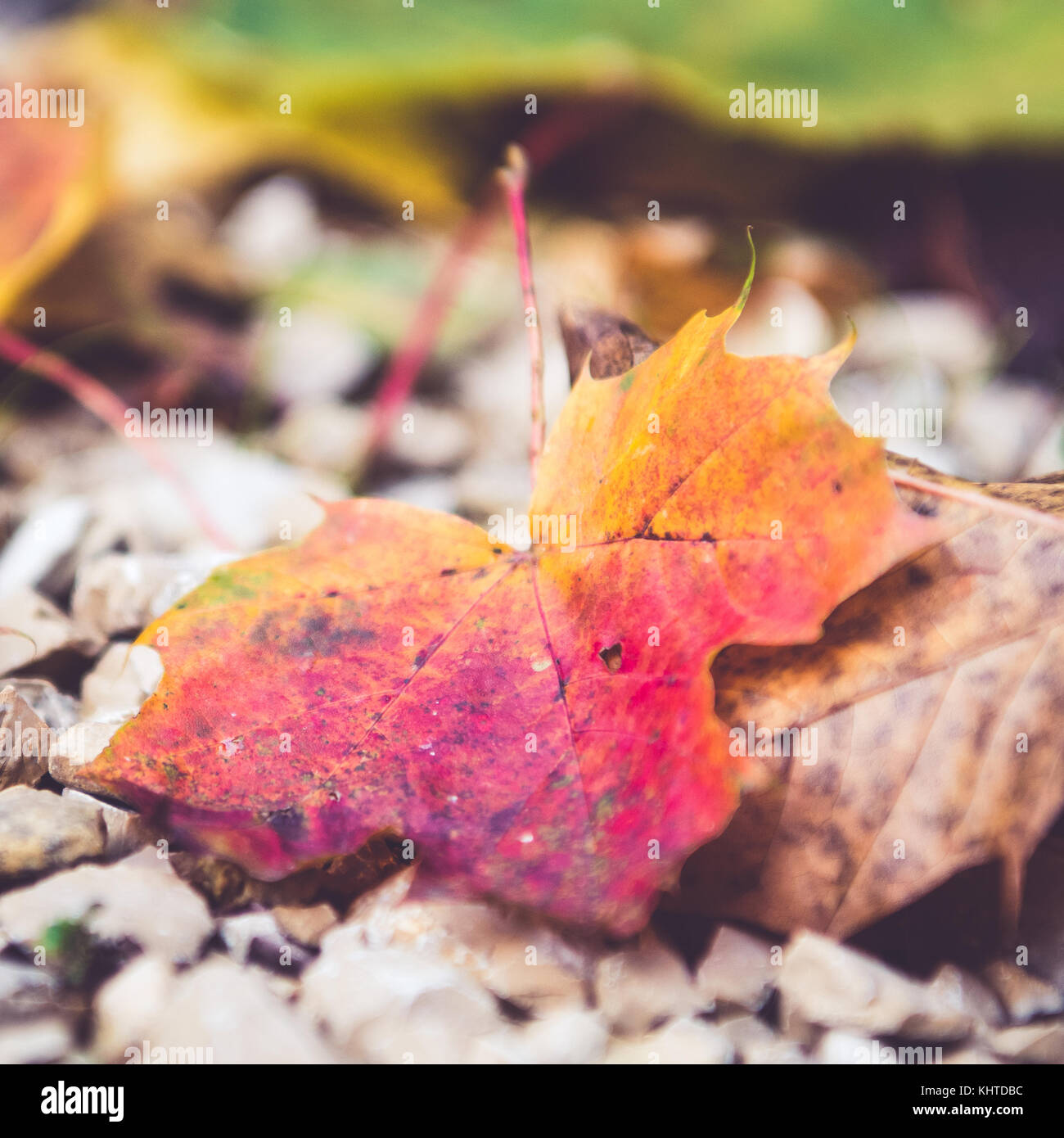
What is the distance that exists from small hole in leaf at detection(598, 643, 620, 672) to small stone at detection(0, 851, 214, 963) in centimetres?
20

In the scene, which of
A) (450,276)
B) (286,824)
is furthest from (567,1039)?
(450,276)

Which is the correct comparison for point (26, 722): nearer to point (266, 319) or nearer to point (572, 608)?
point (572, 608)

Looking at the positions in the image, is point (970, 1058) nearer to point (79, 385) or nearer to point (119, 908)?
point (119, 908)

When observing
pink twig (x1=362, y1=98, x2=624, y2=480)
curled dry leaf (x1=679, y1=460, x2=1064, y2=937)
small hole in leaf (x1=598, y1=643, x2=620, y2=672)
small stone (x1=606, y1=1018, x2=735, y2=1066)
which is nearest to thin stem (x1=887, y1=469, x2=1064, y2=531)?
curled dry leaf (x1=679, y1=460, x2=1064, y2=937)

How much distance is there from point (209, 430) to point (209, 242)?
29 cm

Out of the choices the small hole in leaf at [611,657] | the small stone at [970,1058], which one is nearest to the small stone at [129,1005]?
the small hole in leaf at [611,657]

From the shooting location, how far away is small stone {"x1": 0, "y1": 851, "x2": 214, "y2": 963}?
0.34 metres

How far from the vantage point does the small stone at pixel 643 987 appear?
35 cm

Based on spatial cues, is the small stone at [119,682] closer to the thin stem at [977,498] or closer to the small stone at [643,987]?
the small stone at [643,987]

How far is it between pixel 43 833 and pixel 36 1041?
0.08m

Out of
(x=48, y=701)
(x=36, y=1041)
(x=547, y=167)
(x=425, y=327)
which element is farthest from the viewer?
(x=547, y=167)

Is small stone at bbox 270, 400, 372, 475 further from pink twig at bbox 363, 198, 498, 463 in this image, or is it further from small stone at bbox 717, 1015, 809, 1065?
small stone at bbox 717, 1015, 809, 1065

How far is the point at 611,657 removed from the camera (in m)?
0.38
